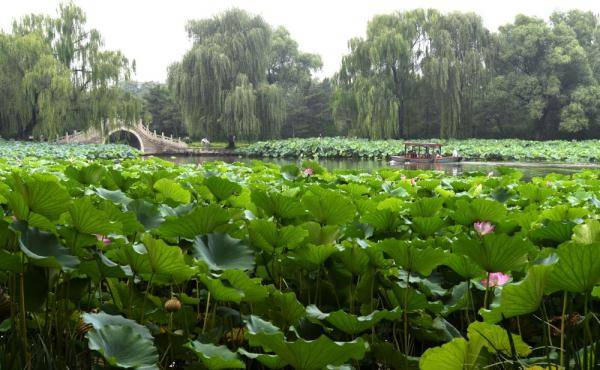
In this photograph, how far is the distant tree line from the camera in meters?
18.9

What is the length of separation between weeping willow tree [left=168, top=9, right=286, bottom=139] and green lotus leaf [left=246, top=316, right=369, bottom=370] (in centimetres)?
2042

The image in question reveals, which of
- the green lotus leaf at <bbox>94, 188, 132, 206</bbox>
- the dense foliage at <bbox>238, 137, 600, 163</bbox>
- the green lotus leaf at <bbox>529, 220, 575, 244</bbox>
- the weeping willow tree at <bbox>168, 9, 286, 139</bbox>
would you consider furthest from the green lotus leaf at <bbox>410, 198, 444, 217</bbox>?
the weeping willow tree at <bbox>168, 9, 286, 139</bbox>

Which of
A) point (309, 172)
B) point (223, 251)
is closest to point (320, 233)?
point (223, 251)

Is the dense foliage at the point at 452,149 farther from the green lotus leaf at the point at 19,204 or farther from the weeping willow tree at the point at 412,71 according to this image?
the green lotus leaf at the point at 19,204

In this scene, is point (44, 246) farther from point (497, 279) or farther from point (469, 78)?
point (469, 78)

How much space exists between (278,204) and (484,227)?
16.8 inches

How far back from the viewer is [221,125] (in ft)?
71.6

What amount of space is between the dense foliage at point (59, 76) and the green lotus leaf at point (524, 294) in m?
18.6

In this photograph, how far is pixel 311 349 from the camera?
59 cm

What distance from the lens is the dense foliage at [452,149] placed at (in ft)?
58.2

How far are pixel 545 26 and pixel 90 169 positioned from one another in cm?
2806

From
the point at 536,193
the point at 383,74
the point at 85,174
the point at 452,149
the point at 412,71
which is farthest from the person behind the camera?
the point at 412,71

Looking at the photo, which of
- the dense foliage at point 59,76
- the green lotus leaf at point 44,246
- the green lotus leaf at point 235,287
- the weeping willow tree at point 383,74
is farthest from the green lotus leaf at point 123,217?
the weeping willow tree at point 383,74

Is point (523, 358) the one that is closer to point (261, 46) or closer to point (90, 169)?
point (90, 169)
